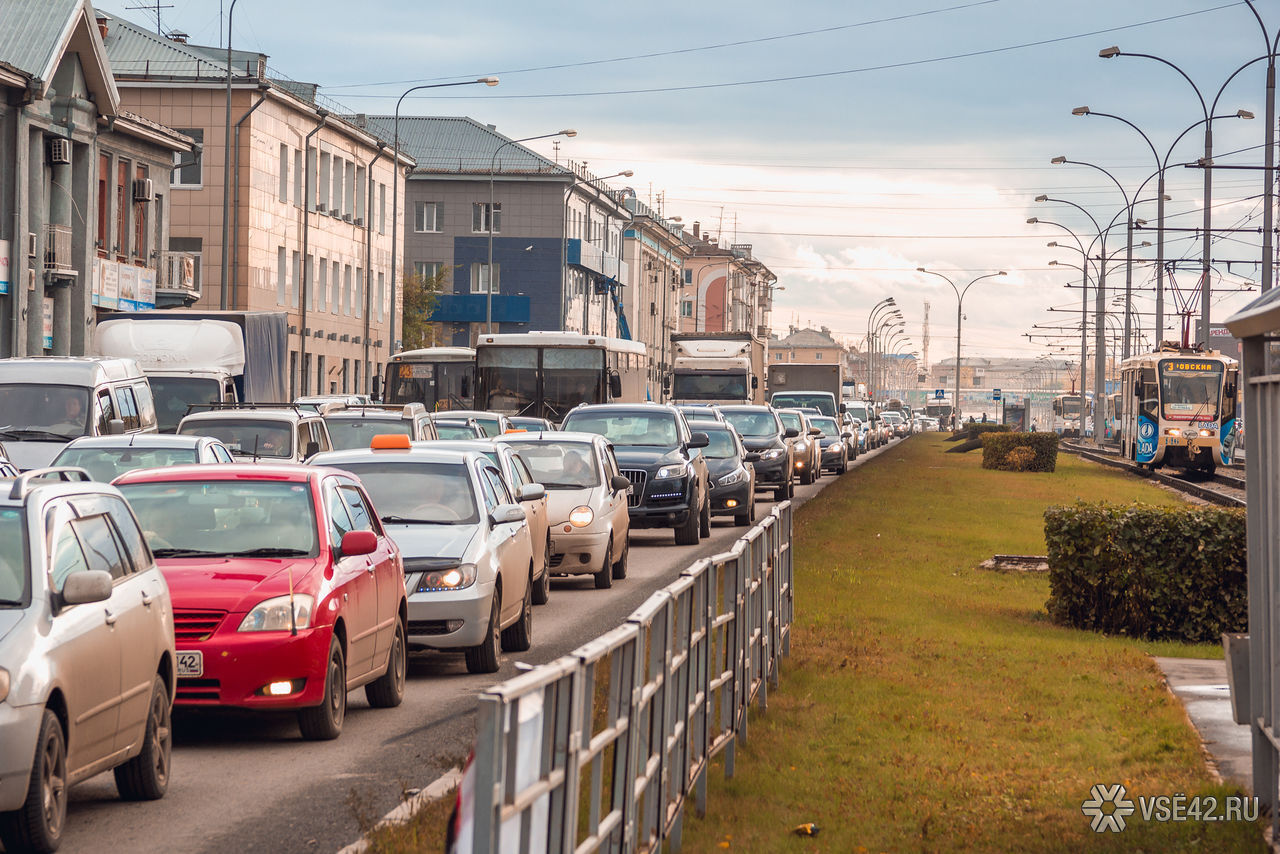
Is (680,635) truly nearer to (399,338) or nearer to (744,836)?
(744,836)

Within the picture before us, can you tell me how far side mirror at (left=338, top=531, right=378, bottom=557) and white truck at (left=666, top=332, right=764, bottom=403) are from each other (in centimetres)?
3682

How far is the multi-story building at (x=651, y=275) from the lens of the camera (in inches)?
4638

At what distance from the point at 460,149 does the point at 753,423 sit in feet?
215

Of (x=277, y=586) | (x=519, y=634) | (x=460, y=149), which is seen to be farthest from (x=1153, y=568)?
(x=460, y=149)

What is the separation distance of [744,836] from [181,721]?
464 cm

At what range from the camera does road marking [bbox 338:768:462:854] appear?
7406 mm

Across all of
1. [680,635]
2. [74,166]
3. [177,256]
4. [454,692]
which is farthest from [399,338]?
[680,635]

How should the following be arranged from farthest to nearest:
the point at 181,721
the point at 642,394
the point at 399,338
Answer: the point at 399,338 < the point at 642,394 < the point at 181,721

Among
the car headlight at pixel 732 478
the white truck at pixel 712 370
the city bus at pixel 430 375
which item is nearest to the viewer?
the car headlight at pixel 732 478

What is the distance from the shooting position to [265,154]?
64500 millimetres

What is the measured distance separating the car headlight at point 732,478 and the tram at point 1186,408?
86.2 feet

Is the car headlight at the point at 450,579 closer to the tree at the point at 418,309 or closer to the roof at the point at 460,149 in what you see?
the tree at the point at 418,309

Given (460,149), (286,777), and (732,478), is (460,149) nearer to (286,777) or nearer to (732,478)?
(732,478)

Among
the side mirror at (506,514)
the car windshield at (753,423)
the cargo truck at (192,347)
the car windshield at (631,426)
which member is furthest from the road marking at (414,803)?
the car windshield at (753,423)
